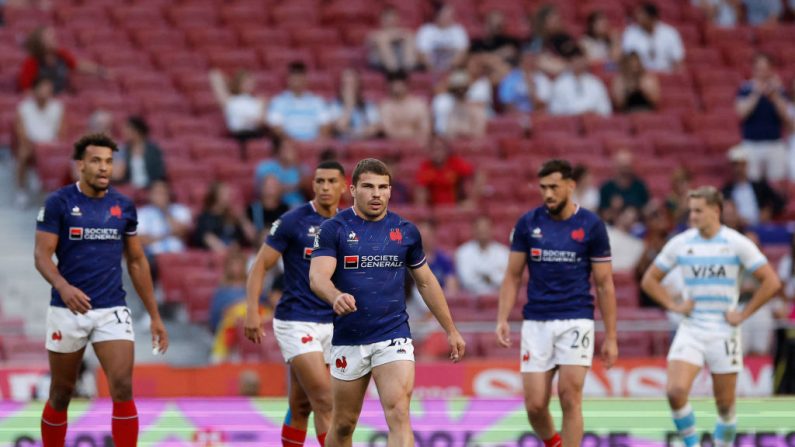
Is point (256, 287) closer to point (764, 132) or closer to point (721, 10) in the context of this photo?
point (764, 132)

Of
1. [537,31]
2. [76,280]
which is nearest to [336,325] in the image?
[76,280]

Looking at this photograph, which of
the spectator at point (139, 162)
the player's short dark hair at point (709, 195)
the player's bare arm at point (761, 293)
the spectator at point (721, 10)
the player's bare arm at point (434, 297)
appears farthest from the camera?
the spectator at point (721, 10)

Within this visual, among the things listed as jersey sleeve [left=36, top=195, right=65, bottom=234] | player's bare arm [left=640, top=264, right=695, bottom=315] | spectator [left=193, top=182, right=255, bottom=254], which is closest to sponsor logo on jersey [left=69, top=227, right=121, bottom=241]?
jersey sleeve [left=36, top=195, right=65, bottom=234]

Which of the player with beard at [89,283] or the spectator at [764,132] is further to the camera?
the spectator at [764,132]

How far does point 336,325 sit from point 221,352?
5742 mm

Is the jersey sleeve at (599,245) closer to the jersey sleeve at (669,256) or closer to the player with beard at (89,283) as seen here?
the jersey sleeve at (669,256)

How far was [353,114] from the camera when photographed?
1800 centimetres

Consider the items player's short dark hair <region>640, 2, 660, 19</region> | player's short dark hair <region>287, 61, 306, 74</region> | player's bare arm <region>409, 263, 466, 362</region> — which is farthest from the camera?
player's short dark hair <region>640, 2, 660, 19</region>

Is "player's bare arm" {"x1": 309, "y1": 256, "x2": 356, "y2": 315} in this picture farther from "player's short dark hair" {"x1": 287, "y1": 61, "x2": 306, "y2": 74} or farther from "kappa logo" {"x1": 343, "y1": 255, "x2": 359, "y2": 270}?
"player's short dark hair" {"x1": 287, "y1": 61, "x2": 306, "y2": 74}

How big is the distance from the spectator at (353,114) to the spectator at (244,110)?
0.95 metres

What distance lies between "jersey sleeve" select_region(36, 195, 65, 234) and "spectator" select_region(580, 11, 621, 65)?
11867 millimetres

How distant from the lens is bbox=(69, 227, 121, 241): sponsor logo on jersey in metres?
9.60

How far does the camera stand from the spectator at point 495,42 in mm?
19297

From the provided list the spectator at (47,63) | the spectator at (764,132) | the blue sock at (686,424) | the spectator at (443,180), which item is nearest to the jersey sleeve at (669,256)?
the blue sock at (686,424)
